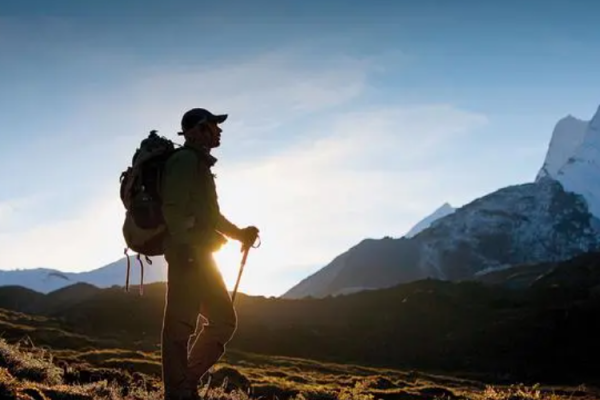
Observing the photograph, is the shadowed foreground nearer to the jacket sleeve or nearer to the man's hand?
the man's hand

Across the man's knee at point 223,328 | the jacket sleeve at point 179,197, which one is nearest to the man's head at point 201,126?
the jacket sleeve at point 179,197

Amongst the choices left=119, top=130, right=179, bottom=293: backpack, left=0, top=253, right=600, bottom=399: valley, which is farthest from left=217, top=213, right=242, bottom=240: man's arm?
left=0, top=253, right=600, bottom=399: valley

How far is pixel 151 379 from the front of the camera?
50.0ft

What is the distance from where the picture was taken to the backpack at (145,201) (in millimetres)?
6445

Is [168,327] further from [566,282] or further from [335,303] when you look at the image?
[566,282]

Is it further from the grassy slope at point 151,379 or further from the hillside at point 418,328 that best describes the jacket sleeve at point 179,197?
the hillside at point 418,328

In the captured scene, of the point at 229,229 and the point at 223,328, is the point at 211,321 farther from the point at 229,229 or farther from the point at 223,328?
the point at 229,229

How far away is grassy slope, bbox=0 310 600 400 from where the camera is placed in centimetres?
735

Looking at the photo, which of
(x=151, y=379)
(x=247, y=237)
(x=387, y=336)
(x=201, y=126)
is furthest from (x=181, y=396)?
(x=387, y=336)

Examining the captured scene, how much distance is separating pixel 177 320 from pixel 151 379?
9.73 metres

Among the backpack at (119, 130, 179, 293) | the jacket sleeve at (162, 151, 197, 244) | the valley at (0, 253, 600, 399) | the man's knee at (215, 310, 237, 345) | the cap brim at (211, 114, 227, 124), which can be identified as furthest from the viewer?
the valley at (0, 253, 600, 399)

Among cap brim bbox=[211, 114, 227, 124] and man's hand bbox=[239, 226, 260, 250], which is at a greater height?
cap brim bbox=[211, 114, 227, 124]

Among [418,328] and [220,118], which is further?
[418,328]

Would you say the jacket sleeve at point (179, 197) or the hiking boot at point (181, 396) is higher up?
the jacket sleeve at point (179, 197)
